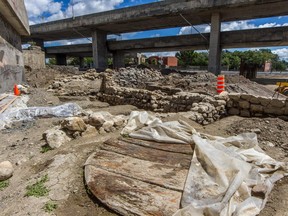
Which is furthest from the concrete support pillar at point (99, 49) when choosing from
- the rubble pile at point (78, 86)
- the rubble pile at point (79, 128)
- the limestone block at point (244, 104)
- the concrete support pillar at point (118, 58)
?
the rubble pile at point (79, 128)

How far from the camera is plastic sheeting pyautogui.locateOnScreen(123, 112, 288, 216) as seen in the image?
2.03 meters

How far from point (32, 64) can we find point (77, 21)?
7467mm

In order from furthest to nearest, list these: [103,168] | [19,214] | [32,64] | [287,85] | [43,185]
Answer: [32,64]
[287,85]
[103,168]
[43,185]
[19,214]

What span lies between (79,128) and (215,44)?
52.8 feet

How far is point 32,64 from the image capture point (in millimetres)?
19125

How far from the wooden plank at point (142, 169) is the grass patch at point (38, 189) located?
62 cm

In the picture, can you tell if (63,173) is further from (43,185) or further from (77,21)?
(77,21)

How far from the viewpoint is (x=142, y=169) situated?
2.80m

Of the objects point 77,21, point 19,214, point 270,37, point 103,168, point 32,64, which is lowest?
point 19,214


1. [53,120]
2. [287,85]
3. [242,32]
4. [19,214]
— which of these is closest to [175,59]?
[242,32]

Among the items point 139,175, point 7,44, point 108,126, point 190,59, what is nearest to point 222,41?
point 7,44

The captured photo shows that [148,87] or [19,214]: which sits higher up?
[148,87]

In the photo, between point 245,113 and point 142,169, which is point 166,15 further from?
point 142,169

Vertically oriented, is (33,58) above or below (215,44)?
below
